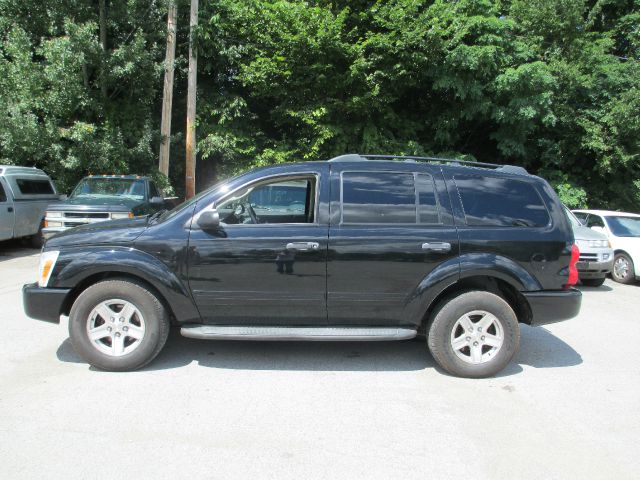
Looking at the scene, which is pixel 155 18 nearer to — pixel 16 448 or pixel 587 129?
pixel 587 129

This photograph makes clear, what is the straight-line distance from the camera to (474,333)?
428 centimetres

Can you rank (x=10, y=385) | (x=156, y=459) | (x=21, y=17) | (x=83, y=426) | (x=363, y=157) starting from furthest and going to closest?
(x=21, y=17)
(x=363, y=157)
(x=10, y=385)
(x=83, y=426)
(x=156, y=459)

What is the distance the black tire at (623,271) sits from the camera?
957 centimetres

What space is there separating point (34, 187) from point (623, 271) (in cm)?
1353

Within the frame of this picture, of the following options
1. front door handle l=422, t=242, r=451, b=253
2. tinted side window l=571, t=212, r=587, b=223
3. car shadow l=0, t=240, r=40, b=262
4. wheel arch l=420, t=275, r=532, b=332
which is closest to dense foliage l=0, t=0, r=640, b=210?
car shadow l=0, t=240, r=40, b=262

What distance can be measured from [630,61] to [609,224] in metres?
8.34

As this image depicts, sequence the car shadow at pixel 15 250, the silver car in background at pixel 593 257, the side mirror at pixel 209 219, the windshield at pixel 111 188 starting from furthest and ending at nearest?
1. the car shadow at pixel 15 250
2. the windshield at pixel 111 188
3. the silver car in background at pixel 593 257
4. the side mirror at pixel 209 219

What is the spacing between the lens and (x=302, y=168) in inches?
174

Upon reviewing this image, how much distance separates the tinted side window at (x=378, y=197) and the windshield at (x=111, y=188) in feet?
24.6

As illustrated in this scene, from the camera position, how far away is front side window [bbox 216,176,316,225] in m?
4.38

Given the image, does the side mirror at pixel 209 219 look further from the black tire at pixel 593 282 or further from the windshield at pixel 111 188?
the black tire at pixel 593 282

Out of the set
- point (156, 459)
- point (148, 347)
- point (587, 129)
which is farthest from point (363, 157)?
point (587, 129)

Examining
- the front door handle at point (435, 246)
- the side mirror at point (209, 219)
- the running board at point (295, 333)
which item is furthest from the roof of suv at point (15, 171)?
the front door handle at point (435, 246)

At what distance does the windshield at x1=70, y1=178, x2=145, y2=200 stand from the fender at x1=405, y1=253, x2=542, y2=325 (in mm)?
8004
